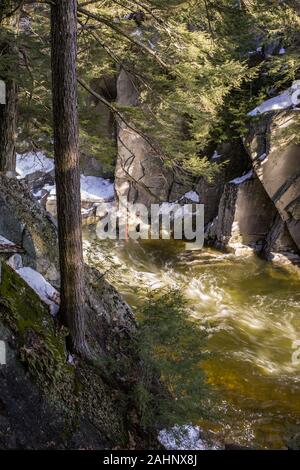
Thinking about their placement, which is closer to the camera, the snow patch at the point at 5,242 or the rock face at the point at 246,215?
the snow patch at the point at 5,242

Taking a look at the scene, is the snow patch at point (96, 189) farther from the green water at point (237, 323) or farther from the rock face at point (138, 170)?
the green water at point (237, 323)

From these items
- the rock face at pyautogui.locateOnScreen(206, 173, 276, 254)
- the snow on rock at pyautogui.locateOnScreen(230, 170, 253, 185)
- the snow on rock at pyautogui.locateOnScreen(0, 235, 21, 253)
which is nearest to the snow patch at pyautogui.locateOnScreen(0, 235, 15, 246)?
the snow on rock at pyautogui.locateOnScreen(0, 235, 21, 253)

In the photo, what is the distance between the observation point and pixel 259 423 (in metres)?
6.96

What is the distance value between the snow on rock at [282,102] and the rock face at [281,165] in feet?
1.34

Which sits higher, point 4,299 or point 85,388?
point 4,299

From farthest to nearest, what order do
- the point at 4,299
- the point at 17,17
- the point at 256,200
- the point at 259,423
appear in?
the point at 256,200 < the point at 17,17 < the point at 259,423 < the point at 4,299

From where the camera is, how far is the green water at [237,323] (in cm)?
682

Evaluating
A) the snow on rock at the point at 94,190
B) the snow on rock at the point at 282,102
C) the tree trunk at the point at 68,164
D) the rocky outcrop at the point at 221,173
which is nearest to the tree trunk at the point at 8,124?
the tree trunk at the point at 68,164

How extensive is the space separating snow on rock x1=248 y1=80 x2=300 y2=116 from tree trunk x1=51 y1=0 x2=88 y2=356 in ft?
40.0

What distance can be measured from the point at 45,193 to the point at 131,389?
17.1 meters

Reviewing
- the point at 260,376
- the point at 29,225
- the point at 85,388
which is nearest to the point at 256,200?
the point at 260,376

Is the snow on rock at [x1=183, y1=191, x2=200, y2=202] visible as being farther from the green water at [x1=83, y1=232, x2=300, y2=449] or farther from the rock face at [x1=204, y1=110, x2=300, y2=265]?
the green water at [x1=83, y1=232, x2=300, y2=449]

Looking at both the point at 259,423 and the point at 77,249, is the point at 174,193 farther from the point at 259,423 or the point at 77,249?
the point at 77,249

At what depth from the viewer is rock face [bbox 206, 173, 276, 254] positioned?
15727mm
